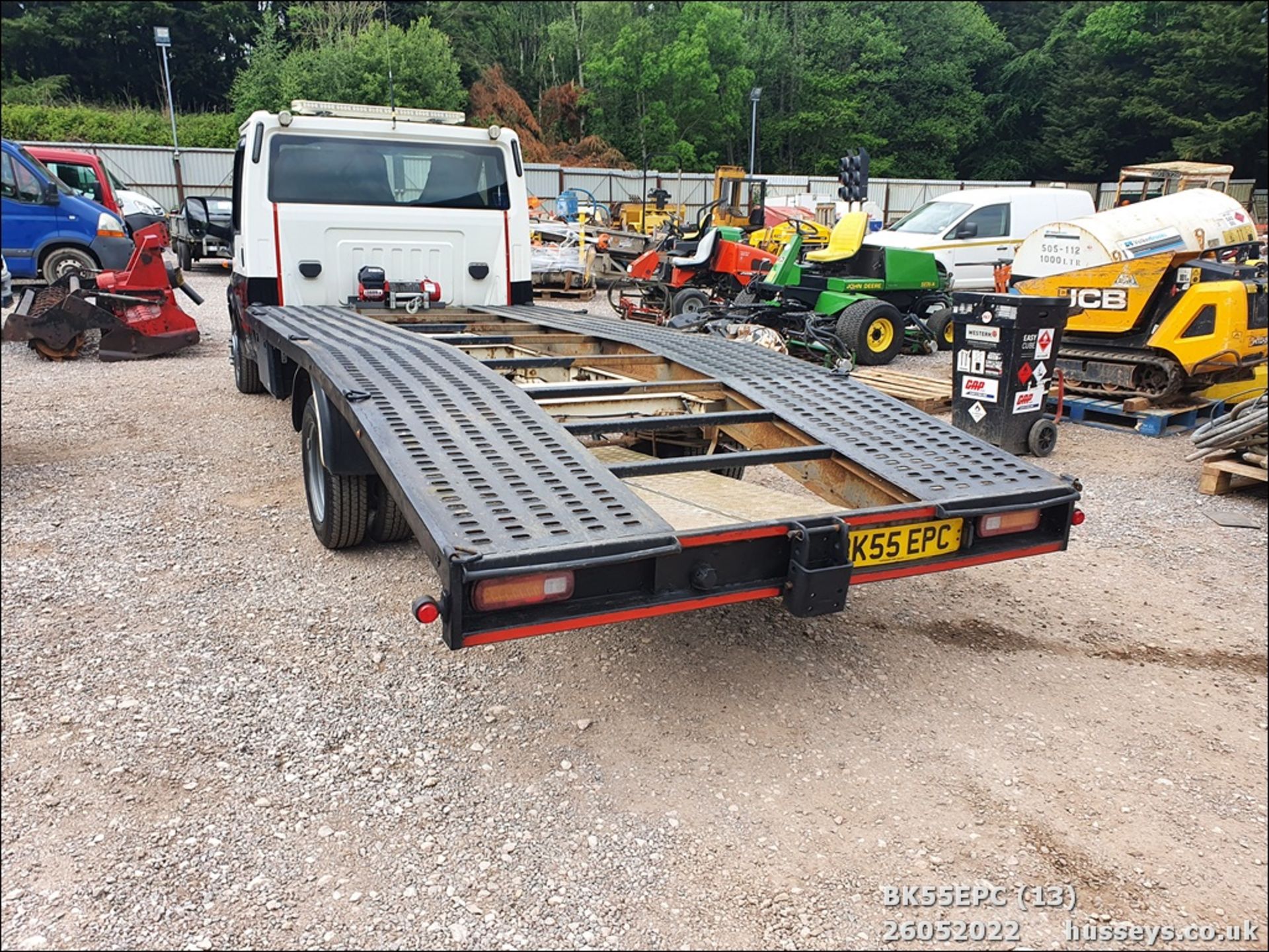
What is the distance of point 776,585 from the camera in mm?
2719

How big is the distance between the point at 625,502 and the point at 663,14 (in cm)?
3991

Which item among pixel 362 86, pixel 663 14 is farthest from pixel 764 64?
pixel 362 86

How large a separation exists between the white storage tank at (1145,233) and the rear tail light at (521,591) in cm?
650

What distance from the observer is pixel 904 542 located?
2.88 m

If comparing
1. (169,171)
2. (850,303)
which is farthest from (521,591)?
(169,171)

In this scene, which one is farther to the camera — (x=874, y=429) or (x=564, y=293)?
(x=564, y=293)

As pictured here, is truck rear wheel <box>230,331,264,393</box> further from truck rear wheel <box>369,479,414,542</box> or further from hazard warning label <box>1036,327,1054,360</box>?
hazard warning label <box>1036,327,1054,360</box>

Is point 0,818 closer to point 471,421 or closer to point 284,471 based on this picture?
point 471,421

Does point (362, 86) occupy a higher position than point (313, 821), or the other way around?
point (362, 86)

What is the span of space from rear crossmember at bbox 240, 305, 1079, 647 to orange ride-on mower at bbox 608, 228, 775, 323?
7288 mm

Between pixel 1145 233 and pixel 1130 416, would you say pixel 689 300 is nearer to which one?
pixel 1145 233

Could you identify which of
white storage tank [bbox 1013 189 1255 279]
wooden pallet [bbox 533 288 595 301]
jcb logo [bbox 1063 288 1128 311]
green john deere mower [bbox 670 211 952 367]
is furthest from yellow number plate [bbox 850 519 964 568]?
wooden pallet [bbox 533 288 595 301]

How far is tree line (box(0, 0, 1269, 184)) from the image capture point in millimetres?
26938

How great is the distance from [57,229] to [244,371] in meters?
5.55
